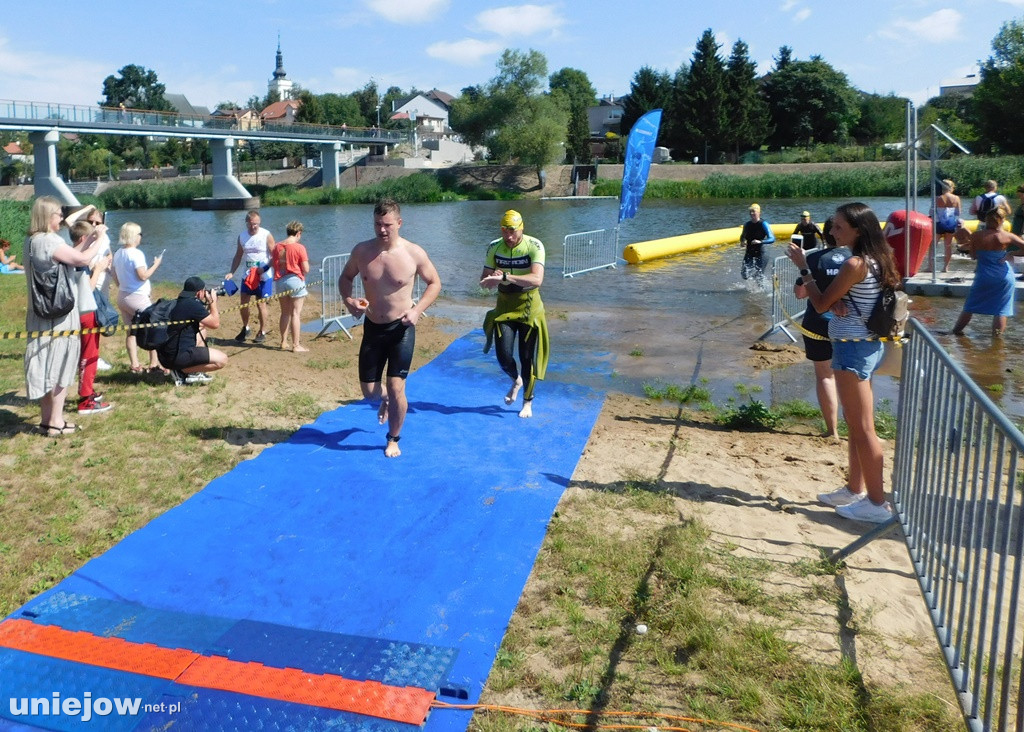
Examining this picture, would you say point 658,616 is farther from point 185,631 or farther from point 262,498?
point 262,498

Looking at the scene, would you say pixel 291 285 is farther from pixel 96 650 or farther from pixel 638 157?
pixel 638 157

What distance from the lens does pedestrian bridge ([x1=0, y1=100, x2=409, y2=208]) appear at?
53125 mm

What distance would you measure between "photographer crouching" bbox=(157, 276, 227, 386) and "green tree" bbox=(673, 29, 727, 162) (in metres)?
72.9

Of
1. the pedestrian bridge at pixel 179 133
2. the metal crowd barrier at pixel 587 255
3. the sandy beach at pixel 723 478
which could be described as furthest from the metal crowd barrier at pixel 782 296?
the pedestrian bridge at pixel 179 133

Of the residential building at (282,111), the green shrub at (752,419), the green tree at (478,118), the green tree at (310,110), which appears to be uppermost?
the residential building at (282,111)

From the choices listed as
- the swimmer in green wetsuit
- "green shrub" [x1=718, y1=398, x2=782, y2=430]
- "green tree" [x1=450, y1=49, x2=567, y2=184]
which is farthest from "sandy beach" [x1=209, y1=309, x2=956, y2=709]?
"green tree" [x1=450, y1=49, x2=567, y2=184]

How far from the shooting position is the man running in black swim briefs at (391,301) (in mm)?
6344

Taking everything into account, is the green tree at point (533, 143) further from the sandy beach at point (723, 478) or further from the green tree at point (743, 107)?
the sandy beach at point (723, 478)

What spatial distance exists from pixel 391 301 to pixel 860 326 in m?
3.31

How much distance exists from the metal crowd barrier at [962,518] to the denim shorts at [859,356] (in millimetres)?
579

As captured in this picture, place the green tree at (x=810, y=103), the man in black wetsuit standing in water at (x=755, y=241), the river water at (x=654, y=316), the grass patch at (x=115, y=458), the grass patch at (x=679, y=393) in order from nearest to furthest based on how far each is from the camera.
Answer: the grass patch at (x=115, y=458) → the grass patch at (x=679, y=393) → the river water at (x=654, y=316) → the man in black wetsuit standing in water at (x=755, y=241) → the green tree at (x=810, y=103)

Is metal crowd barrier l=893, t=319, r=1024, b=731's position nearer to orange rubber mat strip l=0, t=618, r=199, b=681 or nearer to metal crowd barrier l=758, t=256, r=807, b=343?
orange rubber mat strip l=0, t=618, r=199, b=681

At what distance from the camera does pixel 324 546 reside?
16.4ft

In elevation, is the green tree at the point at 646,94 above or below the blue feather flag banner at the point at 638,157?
above
